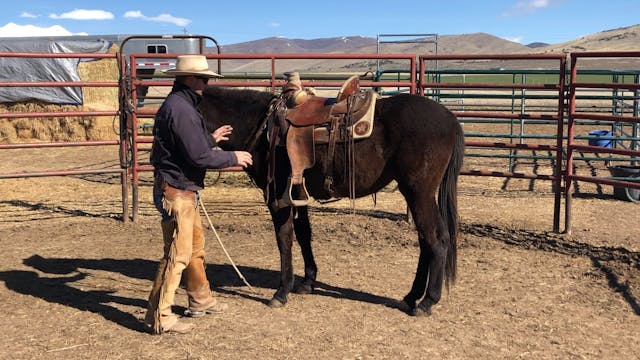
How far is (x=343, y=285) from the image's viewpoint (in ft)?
15.5

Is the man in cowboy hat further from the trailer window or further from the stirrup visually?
the trailer window

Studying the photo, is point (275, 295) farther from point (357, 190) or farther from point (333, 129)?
point (333, 129)

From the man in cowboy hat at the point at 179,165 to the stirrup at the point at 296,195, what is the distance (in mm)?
500

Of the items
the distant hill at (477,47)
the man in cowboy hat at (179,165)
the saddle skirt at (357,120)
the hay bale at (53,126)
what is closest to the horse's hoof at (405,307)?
the saddle skirt at (357,120)

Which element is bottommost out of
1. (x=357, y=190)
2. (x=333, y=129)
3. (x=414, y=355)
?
(x=414, y=355)

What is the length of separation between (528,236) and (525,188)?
109 inches

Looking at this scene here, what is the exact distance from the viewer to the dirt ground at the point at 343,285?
3.62m

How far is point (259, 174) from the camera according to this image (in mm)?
4402

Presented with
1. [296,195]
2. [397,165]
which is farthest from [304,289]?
[397,165]

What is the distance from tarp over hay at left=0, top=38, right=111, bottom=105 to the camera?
43.8ft

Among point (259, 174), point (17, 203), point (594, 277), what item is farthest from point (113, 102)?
point (594, 277)

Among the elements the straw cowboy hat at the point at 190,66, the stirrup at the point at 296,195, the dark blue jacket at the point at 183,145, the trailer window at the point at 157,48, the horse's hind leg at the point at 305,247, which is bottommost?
the horse's hind leg at the point at 305,247

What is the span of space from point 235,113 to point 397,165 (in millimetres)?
1275

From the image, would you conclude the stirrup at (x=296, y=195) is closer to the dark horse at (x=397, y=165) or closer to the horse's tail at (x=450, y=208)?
the dark horse at (x=397, y=165)
